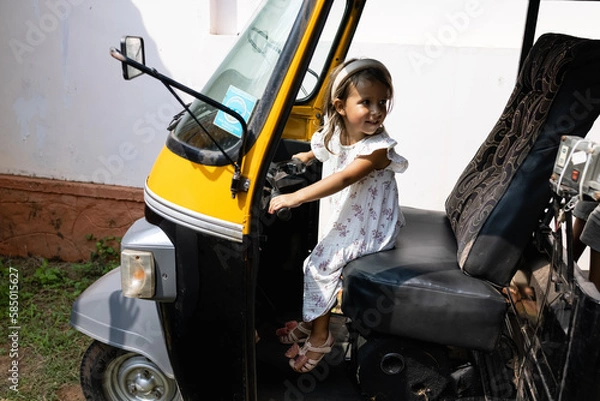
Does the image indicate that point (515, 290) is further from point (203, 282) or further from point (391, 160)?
point (203, 282)

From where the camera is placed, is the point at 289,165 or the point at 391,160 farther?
the point at 289,165

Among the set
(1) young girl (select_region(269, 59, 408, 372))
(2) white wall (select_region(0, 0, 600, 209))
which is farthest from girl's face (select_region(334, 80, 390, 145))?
(2) white wall (select_region(0, 0, 600, 209))

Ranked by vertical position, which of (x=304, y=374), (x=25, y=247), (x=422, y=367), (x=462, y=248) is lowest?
(x=25, y=247)

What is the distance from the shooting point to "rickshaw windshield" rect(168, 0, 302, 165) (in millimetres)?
2109

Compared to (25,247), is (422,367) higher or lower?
higher

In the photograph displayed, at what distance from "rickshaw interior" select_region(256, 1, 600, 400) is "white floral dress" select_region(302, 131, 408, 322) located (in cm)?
9

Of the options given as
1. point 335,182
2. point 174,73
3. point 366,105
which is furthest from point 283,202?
point 174,73

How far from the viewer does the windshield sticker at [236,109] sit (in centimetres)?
209

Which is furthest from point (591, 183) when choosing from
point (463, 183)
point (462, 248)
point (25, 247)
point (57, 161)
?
point (25, 247)

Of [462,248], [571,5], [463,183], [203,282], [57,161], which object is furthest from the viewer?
[57,161]

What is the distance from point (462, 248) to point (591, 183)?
682 mm

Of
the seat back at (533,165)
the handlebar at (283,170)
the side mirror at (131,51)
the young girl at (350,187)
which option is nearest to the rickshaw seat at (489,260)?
the seat back at (533,165)

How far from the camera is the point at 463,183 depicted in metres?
3.04

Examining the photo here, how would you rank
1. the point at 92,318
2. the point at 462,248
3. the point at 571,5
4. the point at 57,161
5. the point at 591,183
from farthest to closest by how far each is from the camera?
the point at 57,161
the point at 571,5
the point at 92,318
the point at 462,248
the point at 591,183
